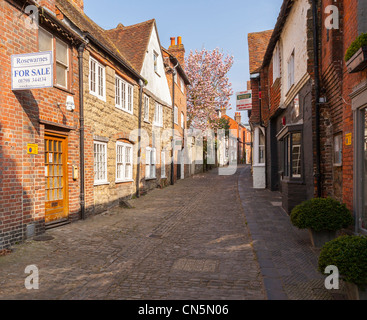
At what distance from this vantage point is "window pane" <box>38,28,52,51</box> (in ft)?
25.6

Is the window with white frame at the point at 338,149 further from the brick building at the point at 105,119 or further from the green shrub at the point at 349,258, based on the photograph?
the brick building at the point at 105,119

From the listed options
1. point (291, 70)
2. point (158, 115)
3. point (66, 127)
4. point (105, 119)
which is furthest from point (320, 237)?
point (158, 115)

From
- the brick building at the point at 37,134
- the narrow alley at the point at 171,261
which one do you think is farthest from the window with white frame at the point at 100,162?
the narrow alley at the point at 171,261

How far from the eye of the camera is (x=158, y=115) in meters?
18.8

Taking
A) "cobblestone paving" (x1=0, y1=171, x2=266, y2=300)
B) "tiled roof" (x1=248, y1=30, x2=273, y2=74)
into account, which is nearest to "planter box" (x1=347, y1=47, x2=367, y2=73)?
"cobblestone paving" (x1=0, y1=171, x2=266, y2=300)

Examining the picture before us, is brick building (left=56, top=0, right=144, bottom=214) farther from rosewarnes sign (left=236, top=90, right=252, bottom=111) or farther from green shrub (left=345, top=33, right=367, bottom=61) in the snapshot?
green shrub (left=345, top=33, right=367, bottom=61)

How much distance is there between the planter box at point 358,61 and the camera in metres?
4.90

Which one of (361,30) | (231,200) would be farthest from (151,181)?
(361,30)

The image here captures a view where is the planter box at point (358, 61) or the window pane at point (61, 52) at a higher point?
the window pane at point (61, 52)

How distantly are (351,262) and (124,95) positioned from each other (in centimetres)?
1171

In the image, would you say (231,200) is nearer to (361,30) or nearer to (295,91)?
(295,91)

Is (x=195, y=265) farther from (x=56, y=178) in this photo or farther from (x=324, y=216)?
(x=56, y=178)

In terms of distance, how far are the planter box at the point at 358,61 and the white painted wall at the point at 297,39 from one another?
3.32m

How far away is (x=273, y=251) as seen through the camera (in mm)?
6145
